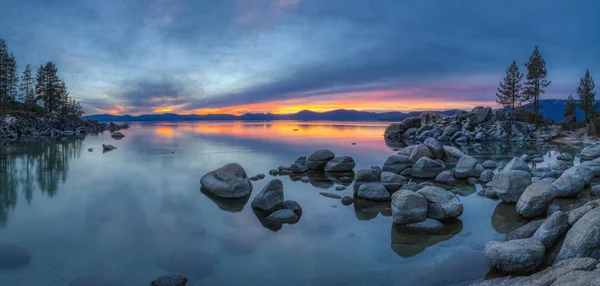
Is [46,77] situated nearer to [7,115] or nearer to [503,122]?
[7,115]

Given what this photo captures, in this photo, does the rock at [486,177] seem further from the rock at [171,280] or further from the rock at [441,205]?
the rock at [171,280]

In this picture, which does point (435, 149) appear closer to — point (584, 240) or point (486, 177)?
point (486, 177)

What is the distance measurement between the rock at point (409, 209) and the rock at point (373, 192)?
9.14 ft

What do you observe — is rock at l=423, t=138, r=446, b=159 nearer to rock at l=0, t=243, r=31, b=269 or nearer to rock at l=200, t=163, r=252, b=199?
rock at l=200, t=163, r=252, b=199

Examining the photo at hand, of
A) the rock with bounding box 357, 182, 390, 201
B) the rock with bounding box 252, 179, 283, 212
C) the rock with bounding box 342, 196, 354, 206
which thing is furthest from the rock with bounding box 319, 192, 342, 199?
the rock with bounding box 252, 179, 283, 212

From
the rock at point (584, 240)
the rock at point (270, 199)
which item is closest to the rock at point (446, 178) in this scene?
the rock at point (270, 199)

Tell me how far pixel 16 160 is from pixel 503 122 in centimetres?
6509

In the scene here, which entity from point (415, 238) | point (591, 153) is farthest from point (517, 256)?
point (591, 153)

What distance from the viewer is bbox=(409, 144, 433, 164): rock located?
71.8 feet

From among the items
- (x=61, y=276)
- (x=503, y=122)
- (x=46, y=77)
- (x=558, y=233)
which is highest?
(x=46, y=77)

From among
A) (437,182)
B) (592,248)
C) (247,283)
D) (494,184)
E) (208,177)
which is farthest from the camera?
(437,182)

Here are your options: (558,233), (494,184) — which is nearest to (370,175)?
(494,184)

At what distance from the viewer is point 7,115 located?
6425 cm

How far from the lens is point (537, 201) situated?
1132 centimetres
